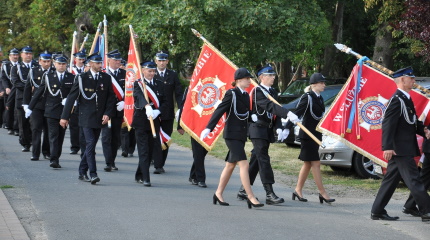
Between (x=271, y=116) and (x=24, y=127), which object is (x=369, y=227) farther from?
(x=24, y=127)

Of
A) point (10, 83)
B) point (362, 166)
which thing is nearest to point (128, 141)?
point (362, 166)

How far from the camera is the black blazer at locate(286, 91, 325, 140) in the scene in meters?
10.7

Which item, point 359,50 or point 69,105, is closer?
point 69,105

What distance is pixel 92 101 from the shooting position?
40.1 ft

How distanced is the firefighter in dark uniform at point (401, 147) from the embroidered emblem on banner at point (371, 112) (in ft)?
4.73

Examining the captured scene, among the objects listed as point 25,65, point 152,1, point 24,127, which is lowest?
point 24,127

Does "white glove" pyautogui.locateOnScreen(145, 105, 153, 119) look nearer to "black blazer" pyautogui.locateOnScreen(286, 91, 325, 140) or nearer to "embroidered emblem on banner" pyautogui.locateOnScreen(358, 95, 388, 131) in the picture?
"black blazer" pyautogui.locateOnScreen(286, 91, 325, 140)

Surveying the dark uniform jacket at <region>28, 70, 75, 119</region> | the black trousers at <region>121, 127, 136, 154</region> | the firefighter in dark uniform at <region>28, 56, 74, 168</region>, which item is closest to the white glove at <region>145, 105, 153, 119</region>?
the firefighter in dark uniform at <region>28, 56, 74, 168</region>

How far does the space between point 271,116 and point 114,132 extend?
4484mm

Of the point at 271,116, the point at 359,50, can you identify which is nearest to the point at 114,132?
the point at 271,116

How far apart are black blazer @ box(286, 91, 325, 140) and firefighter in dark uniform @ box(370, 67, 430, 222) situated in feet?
5.11

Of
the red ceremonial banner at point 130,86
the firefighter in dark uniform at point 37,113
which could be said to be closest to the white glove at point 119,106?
the red ceremonial banner at point 130,86

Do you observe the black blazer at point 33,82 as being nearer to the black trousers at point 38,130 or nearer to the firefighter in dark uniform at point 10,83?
the black trousers at point 38,130

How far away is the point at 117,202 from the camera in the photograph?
10.2 metres
